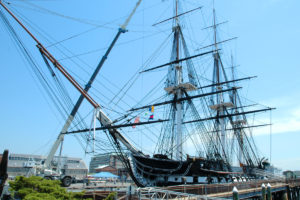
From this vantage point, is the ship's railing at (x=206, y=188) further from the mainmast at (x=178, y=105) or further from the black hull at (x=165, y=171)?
Result: the mainmast at (x=178, y=105)

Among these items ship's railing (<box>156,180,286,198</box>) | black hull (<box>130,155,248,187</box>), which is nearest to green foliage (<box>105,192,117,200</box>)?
ship's railing (<box>156,180,286,198</box>)

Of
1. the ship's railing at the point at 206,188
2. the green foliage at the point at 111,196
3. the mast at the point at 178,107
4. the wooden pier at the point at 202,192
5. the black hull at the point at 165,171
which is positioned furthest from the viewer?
the mast at the point at 178,107

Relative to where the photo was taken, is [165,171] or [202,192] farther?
[165,171]

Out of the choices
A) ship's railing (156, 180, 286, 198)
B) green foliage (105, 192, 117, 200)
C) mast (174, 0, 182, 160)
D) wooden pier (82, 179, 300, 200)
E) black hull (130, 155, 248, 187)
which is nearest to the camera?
wooden pier (82, 179, 300, 200)

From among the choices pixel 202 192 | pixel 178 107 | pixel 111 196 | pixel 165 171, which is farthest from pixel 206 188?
pixel 178 107

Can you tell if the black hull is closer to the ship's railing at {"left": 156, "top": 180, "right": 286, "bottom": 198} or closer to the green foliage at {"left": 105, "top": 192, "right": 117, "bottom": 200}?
the ship's railing at {"left": 156, "top": 180, "right": 286, "bottom": 198}

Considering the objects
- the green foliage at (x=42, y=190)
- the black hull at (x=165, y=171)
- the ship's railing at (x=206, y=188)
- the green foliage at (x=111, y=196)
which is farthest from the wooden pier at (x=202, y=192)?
the black hull at (x=165, y=171)

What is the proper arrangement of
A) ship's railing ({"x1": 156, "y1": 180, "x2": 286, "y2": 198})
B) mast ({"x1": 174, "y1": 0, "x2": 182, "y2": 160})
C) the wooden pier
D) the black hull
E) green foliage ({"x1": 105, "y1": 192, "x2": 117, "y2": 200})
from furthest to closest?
mast ({"x1": 174, "y1": 0, "x2": 182, "y2": 160})
the black hull
ship's railing ({"x1": 156, "y1": 180, "x2": 286, "y2": 198})
green foliage ({"x1": 105, "y1": 192, "x2": 117, "y2": 200})
the wooden pier

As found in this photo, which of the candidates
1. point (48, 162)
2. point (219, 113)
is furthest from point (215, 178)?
point (219, 113)

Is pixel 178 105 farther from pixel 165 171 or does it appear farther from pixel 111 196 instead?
pixel 111 196

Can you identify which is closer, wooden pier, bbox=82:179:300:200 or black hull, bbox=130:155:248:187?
wooden pier, bbox=82:179:300:200

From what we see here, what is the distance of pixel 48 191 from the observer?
1048cm

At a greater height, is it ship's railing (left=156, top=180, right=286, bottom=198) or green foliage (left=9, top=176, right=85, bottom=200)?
green foliage (left=9, top=176, right=85, bottom=200)

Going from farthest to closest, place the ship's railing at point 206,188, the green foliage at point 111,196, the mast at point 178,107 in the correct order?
the mast at point 178,107, the ship's railing at point 206,188, the green foliage at point 111,196
